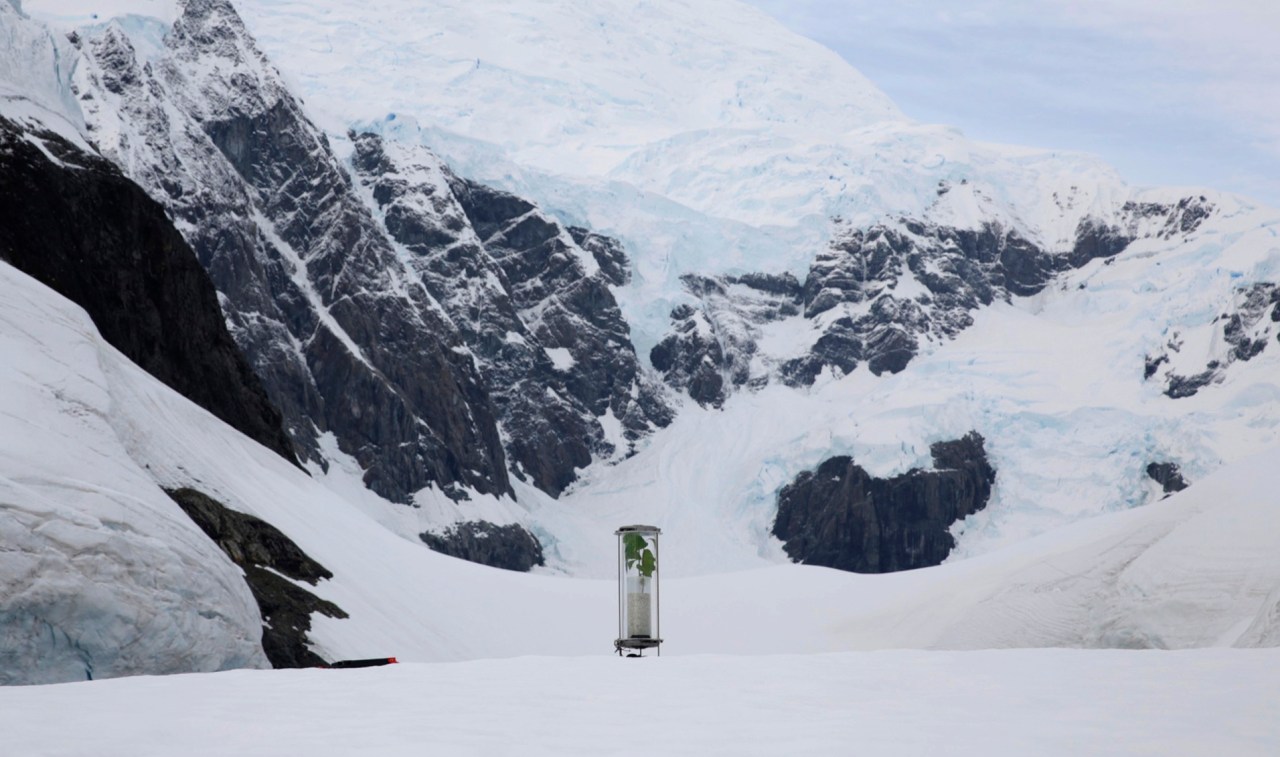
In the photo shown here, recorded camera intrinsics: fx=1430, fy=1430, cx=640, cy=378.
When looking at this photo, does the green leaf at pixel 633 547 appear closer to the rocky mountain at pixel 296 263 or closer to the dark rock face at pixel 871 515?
the rocky mountain at pixel 296 263

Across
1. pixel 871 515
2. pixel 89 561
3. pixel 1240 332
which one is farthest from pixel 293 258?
pixel 89 561

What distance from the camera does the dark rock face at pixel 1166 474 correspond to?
14362cm

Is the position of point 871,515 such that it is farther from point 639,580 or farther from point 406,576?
point 639,580

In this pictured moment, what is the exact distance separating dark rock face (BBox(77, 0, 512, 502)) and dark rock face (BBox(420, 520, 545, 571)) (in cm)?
787

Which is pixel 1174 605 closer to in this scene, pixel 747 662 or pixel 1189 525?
pixel 1189 525

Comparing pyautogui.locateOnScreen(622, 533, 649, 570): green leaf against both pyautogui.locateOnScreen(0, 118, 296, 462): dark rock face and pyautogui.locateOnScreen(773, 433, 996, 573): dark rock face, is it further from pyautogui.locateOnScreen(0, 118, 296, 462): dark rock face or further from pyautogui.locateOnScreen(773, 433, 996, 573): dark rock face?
pyautogui.locateOnScreen(773, 433, 996, 573): dark rock face

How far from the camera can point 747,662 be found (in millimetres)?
17328

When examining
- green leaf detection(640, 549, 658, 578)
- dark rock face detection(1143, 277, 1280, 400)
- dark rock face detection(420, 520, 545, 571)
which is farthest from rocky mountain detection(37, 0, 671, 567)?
green leaf detection(640, 549, 658, 578)

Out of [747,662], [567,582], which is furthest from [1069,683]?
[567,582]

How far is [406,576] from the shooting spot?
50875 mm

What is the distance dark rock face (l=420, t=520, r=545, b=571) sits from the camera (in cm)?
16388

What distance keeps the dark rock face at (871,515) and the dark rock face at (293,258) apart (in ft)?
127

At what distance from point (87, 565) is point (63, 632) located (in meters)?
1.02

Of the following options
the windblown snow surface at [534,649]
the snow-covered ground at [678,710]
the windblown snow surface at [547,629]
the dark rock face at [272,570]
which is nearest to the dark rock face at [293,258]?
→ the windblown snow surface at [547,629]
